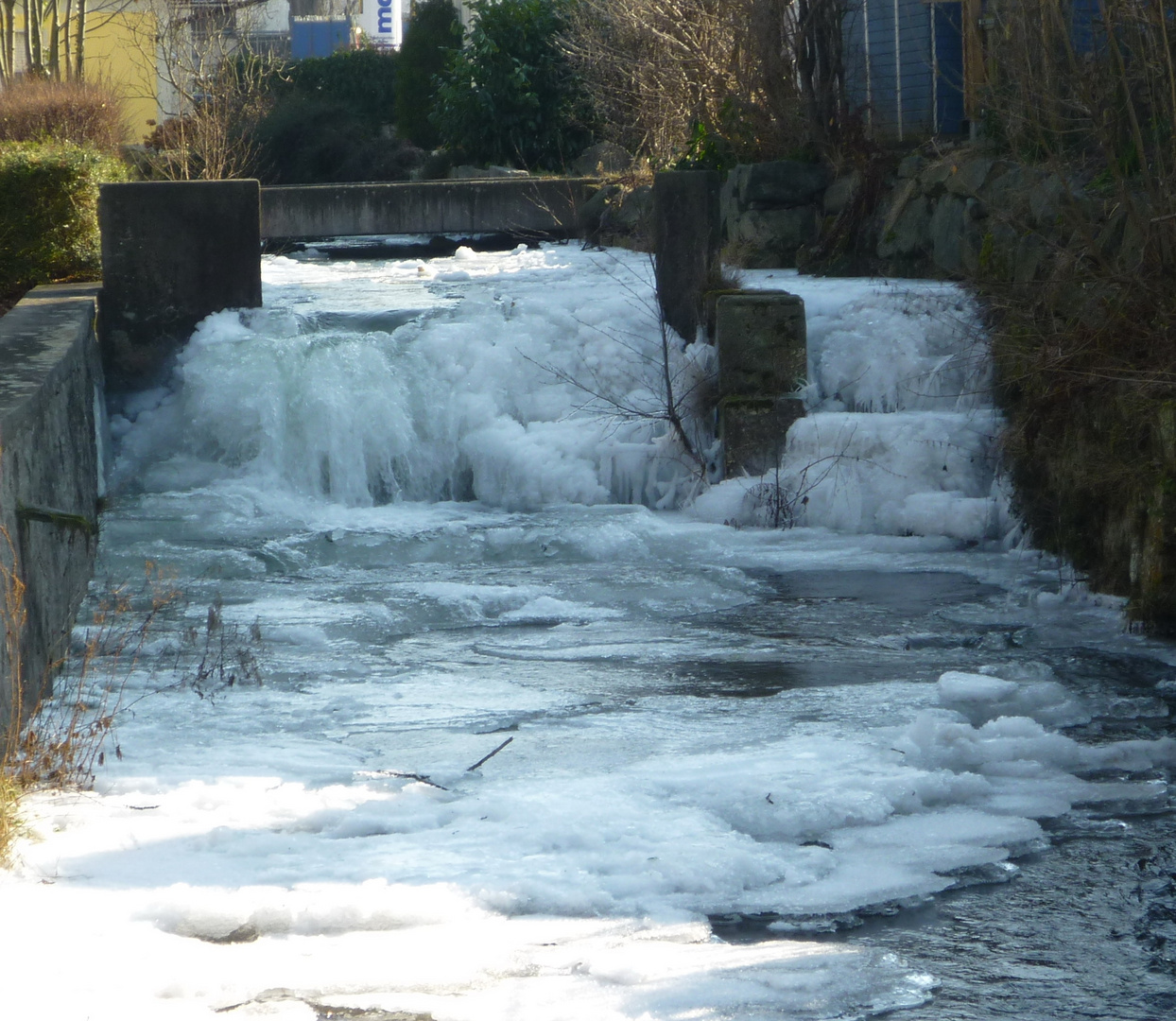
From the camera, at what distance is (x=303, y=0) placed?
57.0 m

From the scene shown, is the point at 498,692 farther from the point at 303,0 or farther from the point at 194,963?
the point at 303,0

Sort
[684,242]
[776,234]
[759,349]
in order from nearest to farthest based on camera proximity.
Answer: [759,349] → [684,242] → [776,234]

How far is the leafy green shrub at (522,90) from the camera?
23.8 metres

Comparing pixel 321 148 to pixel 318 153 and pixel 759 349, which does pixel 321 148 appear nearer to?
pixel 318 153

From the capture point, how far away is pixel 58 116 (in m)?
16.8

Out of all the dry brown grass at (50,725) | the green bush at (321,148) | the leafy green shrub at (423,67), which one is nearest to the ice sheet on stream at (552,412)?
the dry brown grass at (50,725)

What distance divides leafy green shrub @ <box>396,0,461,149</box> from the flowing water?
16.8 meters

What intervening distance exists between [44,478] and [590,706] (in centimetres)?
294

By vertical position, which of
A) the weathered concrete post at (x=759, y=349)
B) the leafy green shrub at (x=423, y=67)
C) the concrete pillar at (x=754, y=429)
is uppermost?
the leafy green shrub at (x=423, y=67)

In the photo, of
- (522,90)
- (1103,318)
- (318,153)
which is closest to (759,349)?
(1103,318)

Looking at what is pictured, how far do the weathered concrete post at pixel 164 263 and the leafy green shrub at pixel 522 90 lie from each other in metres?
12.3

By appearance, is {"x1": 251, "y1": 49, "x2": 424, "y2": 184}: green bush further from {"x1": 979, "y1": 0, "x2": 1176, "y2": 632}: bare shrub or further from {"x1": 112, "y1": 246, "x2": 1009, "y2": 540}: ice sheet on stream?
{"x1": 979, "y1": 0, "x2": 1176, "y2": 632}: bare shrub

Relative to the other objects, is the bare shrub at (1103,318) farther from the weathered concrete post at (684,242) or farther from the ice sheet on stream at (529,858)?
the weathered concrete post at (684,242)

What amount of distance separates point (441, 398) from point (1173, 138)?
5899 millimetres
